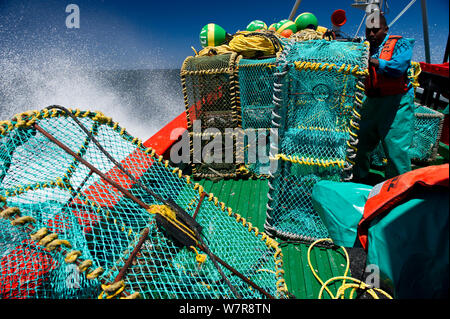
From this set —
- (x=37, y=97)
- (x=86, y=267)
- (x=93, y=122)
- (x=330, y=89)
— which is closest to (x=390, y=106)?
(x=330, y=89)

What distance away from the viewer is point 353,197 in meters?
1.10

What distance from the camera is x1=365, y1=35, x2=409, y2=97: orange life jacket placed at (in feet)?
7.62

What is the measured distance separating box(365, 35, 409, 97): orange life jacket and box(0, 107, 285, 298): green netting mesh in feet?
5.91

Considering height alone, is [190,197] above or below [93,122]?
below

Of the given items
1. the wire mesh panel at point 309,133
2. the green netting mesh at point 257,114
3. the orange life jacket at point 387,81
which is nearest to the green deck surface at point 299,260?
the wire mesh panel at point 309,133

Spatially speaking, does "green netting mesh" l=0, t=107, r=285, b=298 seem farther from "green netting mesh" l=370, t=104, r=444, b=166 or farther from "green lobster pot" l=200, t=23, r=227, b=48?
"green lobster pot" l=200, t=23, r=227, b=48

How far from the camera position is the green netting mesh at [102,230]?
1.13 meters

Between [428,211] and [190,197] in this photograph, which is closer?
[428,211]

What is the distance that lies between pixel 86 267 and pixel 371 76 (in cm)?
265

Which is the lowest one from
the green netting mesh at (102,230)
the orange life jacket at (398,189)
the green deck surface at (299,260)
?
the green deck surface at (299,260)

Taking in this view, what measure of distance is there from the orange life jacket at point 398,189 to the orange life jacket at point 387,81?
182cm

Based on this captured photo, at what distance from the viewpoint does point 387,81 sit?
238 cm

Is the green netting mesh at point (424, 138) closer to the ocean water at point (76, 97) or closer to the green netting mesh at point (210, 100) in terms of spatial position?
the green netting mesh at point (210, 100)

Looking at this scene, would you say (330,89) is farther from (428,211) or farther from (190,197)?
(428,211)
